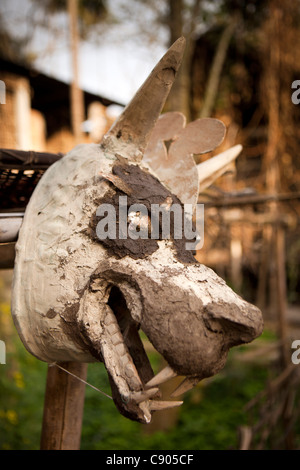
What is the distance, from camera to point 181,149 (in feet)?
4.24

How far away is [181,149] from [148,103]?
267mm

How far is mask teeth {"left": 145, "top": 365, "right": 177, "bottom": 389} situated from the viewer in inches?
34.8

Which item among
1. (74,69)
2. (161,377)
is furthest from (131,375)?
(74,69)

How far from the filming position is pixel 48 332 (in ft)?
3.43

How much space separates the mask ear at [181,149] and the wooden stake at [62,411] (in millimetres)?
745

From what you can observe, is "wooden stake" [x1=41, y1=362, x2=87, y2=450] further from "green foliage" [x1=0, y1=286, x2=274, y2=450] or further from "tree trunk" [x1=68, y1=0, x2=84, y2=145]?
"tree trunk" [x1=68, y1=0, x2=84, y2=145]

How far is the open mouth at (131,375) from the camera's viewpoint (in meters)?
0.90

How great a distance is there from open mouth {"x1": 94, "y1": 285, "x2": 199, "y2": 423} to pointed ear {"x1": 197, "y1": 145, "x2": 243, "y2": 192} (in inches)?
23.4

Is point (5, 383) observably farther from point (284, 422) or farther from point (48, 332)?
point (48, 332)

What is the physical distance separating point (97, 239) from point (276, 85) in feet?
19.6

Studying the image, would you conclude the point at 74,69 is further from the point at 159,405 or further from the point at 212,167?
the point at 159,405

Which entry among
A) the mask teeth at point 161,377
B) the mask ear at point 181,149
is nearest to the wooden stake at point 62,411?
the mask teeth at point 161,377

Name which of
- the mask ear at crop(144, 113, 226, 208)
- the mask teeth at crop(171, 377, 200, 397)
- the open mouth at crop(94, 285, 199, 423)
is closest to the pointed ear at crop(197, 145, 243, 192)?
the mask ear at crop(144, 113, 226, 208)
